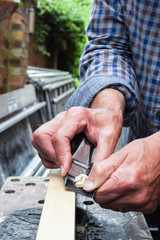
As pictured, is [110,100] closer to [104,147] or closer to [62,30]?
[104,147]

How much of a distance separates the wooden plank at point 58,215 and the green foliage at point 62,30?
6566 mm

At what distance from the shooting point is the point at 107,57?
54.8 inches

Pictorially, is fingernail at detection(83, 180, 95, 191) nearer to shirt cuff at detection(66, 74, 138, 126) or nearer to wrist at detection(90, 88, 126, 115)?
wrist at detection(90, 88, 126, 115)

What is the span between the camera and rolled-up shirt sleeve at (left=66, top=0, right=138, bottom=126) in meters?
1.29

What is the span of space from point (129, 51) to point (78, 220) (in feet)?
2.62

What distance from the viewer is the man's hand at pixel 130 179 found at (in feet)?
2.76

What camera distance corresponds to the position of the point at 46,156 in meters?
1.07

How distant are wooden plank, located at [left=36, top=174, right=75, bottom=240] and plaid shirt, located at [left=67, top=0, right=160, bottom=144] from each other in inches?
16.6

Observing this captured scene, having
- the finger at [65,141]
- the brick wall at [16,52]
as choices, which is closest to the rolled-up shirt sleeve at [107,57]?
the finger at [65,141]

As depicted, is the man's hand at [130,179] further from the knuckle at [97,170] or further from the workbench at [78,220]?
the workbench at [78,220]

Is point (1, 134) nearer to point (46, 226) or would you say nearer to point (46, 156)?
point (46, 156)

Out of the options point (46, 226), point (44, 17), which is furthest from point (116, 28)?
point (44, 17)

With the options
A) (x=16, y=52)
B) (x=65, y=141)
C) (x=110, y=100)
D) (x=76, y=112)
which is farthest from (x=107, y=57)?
(x=16, y=52)

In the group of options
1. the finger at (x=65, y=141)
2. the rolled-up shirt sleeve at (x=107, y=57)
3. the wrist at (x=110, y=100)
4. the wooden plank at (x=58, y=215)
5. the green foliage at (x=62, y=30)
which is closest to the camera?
the wooden plank at (x=58, y=215)
